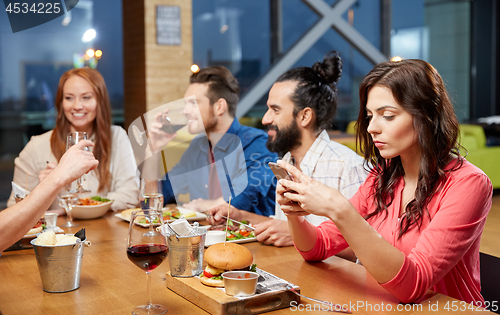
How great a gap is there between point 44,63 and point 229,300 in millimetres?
5510

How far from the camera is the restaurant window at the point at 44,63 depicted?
5.66 meters

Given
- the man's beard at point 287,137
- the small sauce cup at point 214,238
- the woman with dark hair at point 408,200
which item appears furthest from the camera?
the man's beard at point 287,137

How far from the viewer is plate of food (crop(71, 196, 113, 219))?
202cm

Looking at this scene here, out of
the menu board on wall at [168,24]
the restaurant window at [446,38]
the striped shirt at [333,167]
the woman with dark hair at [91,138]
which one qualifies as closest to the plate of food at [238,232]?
the striped shirt at [333,167]

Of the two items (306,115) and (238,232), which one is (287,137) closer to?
(306,115)

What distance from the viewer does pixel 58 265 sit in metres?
1.16

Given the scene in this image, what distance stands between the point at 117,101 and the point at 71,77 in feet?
11.6

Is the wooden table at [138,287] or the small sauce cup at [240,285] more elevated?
the small sauce cup at [240,285]

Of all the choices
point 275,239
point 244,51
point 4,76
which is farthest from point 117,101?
point 275,239

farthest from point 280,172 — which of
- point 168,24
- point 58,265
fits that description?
point 168,24

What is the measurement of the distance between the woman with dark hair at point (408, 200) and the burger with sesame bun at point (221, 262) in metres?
0.18

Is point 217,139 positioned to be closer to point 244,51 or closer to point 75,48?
point 75,48

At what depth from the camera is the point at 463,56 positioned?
9.60m

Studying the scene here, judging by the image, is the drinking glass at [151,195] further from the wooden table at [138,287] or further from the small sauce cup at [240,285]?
the small sauce cup at [240,285]
